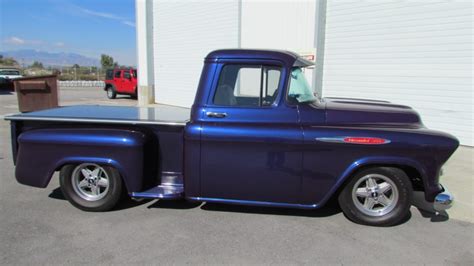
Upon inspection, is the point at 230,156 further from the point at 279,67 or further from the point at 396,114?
the point at 396,114

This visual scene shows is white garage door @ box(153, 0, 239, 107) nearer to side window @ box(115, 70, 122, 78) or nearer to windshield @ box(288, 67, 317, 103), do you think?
side window @ box(115, 70, 122, 78)

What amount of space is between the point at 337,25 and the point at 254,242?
27.0ft

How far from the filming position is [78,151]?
4.00m

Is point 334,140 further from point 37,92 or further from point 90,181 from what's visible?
point 37,92

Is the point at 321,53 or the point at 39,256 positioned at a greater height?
the point at 321,53

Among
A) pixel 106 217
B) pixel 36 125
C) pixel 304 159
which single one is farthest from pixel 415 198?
pixel 36 125

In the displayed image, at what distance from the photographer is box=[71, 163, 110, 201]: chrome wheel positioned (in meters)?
4.17

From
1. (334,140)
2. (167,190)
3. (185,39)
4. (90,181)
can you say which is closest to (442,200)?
(334,140)

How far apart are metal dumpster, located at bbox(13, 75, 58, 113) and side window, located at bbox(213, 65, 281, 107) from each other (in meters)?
6.88

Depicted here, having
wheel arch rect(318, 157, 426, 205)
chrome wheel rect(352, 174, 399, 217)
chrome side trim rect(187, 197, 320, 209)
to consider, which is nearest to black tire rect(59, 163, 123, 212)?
chrome side trim rect(187, 197, 320, 209)

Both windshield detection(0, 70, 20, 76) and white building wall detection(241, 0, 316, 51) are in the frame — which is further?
windshield detection(0, 70, 20, 76)

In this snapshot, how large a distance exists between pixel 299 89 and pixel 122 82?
18.1 meters

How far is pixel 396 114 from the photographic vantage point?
13.2ft

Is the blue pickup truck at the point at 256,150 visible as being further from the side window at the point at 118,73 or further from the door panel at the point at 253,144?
the side window at the point at 118,73
